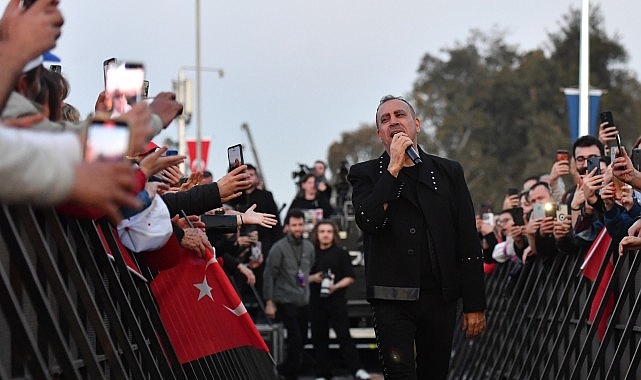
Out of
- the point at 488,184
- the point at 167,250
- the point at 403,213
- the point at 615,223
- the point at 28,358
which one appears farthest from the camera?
the point at 488,184

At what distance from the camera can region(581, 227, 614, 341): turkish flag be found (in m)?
11.4

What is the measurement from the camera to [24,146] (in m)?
4.09

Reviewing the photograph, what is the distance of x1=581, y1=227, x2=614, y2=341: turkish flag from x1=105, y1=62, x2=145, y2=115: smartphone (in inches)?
248

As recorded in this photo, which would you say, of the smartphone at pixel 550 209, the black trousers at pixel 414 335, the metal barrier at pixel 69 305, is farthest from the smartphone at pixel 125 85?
the smartphone at pixel 550 209

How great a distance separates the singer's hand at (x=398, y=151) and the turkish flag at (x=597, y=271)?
205 cm

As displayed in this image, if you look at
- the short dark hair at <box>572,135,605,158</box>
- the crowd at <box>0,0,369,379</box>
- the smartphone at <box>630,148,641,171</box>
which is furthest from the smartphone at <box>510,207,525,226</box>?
the smartphone at <box>630,148,641,171</box>

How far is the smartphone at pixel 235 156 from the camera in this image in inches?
379

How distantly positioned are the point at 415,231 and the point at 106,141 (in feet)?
19.7

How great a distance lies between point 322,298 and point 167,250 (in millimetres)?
13698

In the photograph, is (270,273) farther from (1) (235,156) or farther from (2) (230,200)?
(2) (230,200)

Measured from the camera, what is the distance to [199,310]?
10.1m

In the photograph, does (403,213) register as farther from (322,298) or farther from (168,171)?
(322,298)

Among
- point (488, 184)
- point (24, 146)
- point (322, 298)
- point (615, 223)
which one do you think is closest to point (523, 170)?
point (488, 184)

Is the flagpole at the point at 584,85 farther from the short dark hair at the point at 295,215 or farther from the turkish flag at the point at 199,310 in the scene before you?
the turkish flag at the point at 199,310
